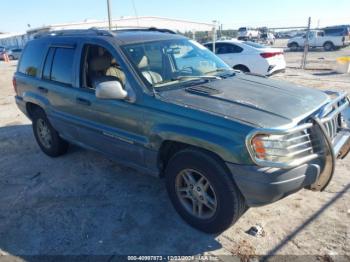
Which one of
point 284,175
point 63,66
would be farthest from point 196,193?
point 63,66

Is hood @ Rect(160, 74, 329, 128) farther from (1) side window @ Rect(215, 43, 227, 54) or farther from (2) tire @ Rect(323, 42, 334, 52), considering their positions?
(2) tire @ Rect(323, 42, 334, 52)

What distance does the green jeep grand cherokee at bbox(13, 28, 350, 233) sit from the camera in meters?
2.72

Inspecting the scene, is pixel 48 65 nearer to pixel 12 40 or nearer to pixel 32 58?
pixel 32 58

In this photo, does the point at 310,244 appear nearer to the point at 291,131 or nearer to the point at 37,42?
the point at 291,131

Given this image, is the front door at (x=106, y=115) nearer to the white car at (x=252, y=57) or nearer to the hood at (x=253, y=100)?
the hood at (x=253, y=100)

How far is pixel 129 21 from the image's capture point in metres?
37.2

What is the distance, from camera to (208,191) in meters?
3.23

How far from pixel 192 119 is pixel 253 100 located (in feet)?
2.25

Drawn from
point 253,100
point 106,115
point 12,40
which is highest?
point 12,40

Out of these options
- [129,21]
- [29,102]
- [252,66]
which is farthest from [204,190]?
[129,21]

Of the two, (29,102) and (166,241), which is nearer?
(166,241)

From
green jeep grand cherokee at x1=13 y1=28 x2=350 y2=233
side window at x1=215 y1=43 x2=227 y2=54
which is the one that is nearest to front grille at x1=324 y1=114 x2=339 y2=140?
green jeep grand cherokee at x1=13 y1=28 x2=350 y2=233

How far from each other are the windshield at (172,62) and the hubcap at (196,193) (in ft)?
3.42

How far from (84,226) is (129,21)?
120 ft
